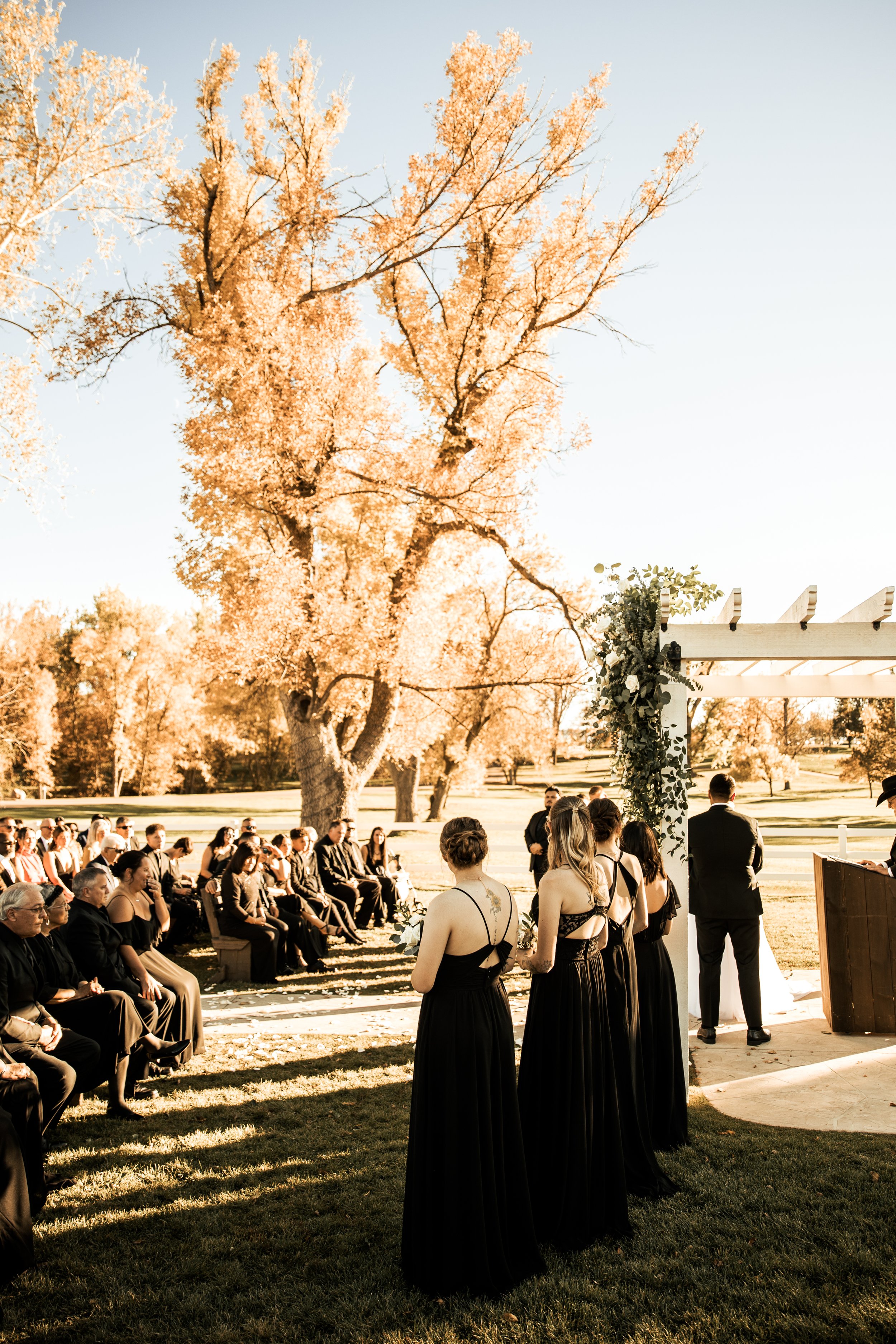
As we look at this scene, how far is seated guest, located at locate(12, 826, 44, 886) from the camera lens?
414 inches

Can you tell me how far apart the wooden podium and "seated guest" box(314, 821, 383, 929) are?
7.17 metres

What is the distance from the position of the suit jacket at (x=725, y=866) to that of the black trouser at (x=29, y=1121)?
519 centimetres

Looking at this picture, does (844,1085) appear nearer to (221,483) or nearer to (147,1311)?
(147,1311)

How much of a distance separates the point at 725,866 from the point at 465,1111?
4440 millimetres

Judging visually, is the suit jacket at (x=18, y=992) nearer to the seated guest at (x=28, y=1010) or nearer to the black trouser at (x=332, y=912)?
the seated guest at (x=28, y=1010)

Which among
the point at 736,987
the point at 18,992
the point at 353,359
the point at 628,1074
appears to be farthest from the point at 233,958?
the point at 353,359

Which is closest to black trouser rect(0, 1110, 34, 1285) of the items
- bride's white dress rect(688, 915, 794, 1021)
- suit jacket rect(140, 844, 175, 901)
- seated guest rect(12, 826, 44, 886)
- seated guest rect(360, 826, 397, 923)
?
bride's white dress rect(688, 915, 794, 1021)

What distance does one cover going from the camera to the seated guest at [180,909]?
39.7ft

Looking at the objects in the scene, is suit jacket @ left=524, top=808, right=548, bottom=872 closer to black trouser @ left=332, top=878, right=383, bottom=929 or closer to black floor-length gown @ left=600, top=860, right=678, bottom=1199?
black trouser @ left=332, top=878, right=383, bottom=929

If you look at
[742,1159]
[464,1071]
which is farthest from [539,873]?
[464,1071]

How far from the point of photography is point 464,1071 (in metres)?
3.76

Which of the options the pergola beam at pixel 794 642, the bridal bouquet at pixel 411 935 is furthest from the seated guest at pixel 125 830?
the pergola beam at pixel 794 642

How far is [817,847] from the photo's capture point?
25.0 meters

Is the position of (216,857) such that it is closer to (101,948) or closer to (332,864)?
(332,864)
